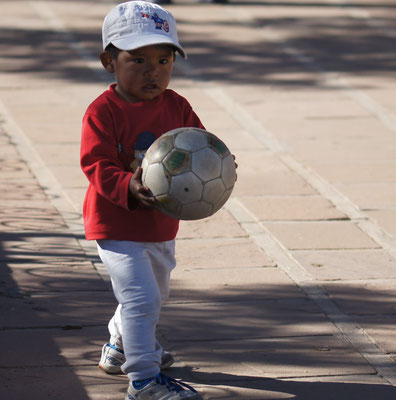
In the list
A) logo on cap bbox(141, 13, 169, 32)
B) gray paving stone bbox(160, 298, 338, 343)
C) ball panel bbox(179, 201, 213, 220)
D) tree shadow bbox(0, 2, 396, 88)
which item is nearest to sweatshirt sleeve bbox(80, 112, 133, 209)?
ball panel bbox(179, 201, 213, 220)

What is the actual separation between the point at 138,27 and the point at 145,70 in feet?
0.58

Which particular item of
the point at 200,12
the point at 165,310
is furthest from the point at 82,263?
the point at 200,12

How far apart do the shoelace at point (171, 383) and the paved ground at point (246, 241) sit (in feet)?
0.44

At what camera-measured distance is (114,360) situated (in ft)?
14.2

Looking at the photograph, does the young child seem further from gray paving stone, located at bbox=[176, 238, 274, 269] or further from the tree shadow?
the tree shadow

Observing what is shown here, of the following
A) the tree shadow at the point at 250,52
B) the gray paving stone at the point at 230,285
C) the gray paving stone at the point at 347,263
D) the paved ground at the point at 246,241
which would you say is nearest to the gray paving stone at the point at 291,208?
the paved ground at the point at 246,241

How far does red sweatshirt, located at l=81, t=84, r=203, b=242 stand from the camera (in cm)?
402

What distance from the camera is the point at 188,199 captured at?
395 cm

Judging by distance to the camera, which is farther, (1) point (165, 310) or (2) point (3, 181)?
(2) point (3, 181)

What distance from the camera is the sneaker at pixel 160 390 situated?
394cm

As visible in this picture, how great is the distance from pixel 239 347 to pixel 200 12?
13089 mm

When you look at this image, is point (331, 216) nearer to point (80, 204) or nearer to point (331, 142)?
point (80, 204)

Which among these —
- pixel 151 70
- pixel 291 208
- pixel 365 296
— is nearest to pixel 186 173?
pixel 151 70

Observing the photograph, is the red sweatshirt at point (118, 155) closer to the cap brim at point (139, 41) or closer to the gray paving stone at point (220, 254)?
the cap brim at point (139, 41)
